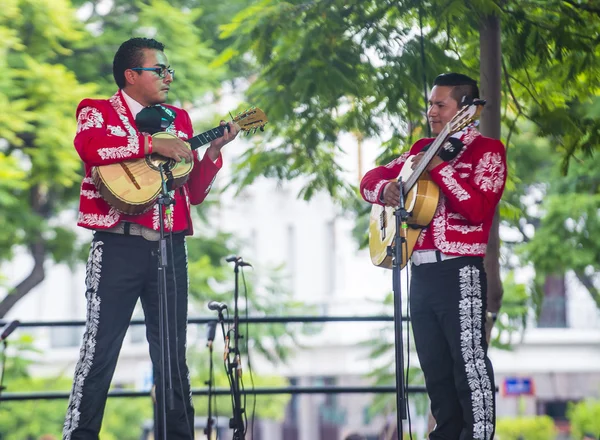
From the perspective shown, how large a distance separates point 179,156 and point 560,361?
56.3 feet

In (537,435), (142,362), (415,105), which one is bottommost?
(537,435)

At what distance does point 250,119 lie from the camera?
12.0 feet

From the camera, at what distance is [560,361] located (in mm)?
19125

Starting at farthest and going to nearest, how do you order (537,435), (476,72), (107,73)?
(537,435) → (107,73) → (476,72)

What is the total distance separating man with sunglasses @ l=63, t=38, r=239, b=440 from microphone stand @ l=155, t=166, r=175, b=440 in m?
0.03

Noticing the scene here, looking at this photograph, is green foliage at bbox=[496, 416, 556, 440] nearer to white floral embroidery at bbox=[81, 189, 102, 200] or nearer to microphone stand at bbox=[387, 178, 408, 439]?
microphone stand at bbox=[387, 178, 408, 439]

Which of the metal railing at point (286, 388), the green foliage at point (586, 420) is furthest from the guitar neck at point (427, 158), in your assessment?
the green foliage at point (586, 420)

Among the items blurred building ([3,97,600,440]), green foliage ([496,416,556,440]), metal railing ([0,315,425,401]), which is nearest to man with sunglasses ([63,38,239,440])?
metal railing ([0,315,425,401])

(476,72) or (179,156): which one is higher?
(476,72)

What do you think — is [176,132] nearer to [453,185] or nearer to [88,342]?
[88,342]

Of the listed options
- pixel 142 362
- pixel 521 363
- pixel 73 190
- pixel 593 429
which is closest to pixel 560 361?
pixel 521 363

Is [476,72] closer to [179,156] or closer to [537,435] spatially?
[179,156]

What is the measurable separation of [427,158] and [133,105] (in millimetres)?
1178

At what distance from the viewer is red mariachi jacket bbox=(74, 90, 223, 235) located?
3.35 metres
